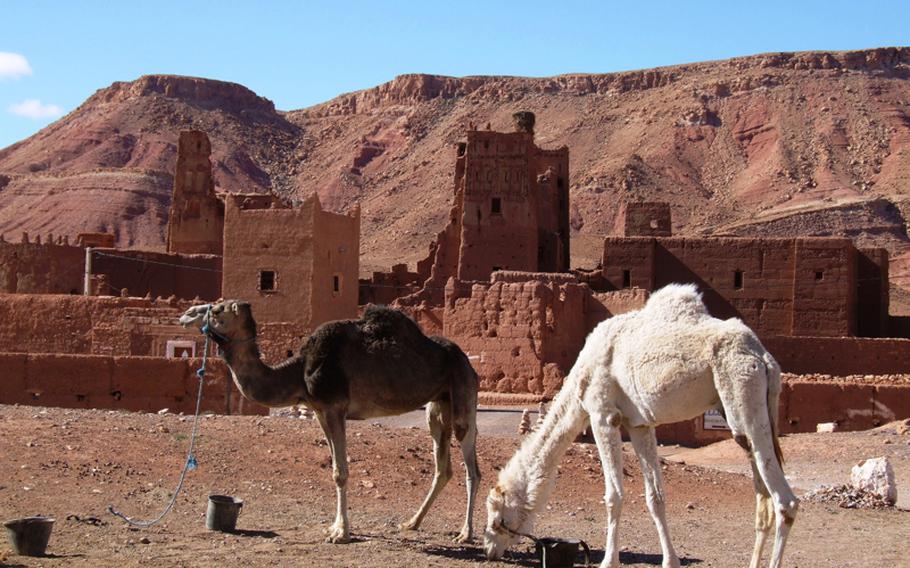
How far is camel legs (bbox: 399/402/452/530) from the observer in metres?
11.9

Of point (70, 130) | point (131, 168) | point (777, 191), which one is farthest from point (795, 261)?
point (70, 130)

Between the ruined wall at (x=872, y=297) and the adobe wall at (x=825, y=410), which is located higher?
the ruined wall at (x=872, y=297)

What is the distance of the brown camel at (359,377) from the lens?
11.3 metres

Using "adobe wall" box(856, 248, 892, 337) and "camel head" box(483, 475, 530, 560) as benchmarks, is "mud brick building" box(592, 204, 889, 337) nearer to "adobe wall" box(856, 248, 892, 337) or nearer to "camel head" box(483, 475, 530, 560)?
"adobe wall" box(856, 248, 892, 337)

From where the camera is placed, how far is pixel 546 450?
10719 millimetres

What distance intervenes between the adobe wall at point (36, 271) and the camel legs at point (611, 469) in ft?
116

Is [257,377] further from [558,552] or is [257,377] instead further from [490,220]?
[490,220]

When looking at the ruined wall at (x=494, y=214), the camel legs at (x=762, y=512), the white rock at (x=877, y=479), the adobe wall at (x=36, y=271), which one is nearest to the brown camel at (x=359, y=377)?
the camel legs at (x=762, y=512)

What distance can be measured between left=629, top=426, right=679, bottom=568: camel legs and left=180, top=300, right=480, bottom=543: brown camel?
1.75 m

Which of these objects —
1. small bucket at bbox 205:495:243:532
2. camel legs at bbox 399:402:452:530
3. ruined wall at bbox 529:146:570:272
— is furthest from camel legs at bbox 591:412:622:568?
ruined wall at bbox 529:146:570:272

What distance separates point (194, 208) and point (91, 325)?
94.1 feet

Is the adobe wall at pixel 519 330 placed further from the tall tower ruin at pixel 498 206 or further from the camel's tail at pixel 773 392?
the camel's tail at pixel 773 392

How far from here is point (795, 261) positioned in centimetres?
3803

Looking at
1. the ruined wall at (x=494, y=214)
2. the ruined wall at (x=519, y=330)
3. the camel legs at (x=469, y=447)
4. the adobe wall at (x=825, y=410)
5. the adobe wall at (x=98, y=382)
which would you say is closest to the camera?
the camel legs at (x=469, y=447)
